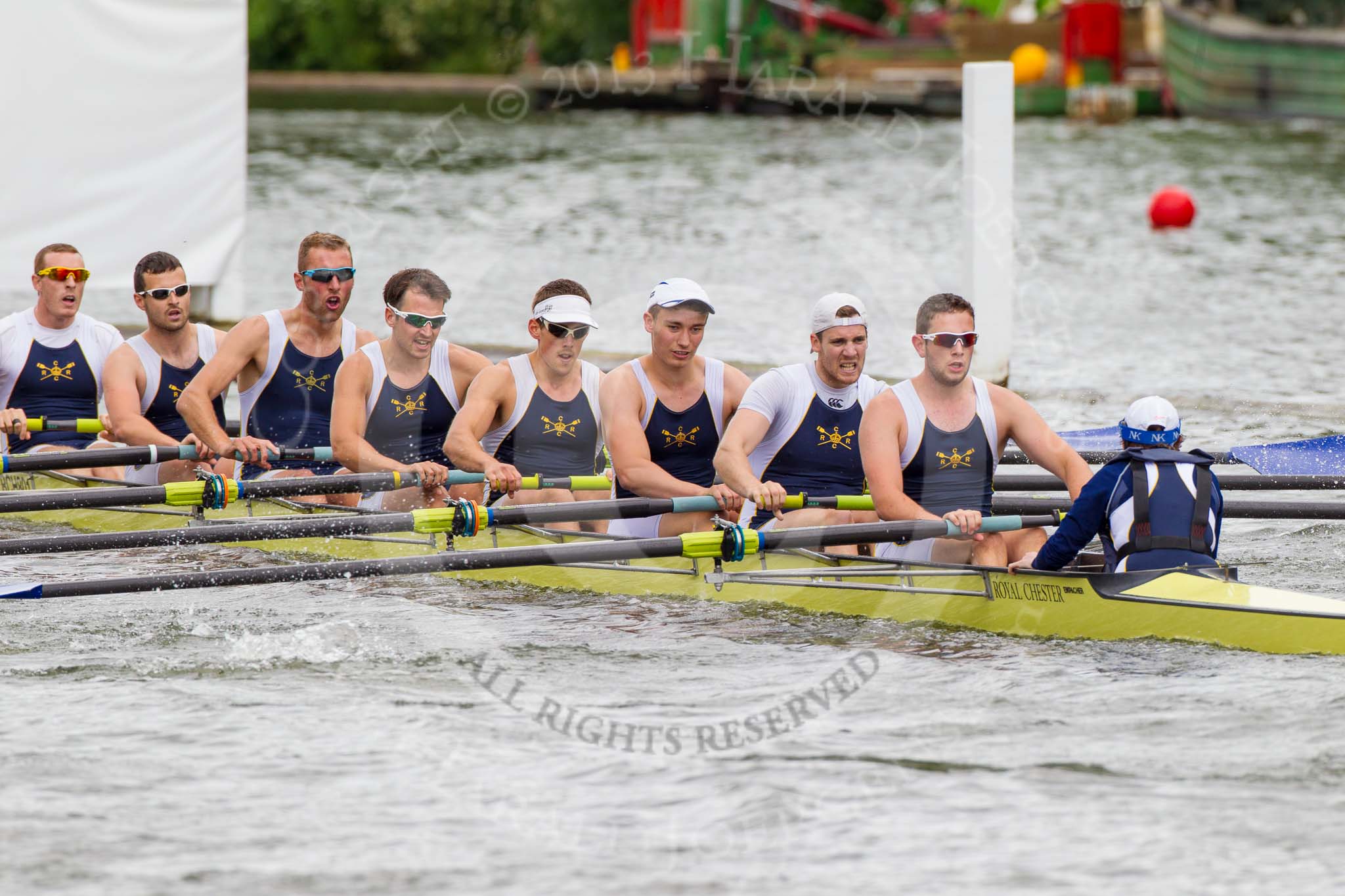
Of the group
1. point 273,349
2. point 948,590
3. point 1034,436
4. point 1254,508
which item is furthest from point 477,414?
point 1254,508

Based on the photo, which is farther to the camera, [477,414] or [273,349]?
[273,349]

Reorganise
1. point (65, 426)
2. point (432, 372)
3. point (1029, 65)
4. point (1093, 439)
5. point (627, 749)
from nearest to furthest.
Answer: point (627, 749)
point (432, 372)
point (65, 426)
point (1093, 439)
point (1029, 65)

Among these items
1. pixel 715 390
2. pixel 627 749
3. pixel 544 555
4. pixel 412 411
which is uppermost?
pixel 715 390

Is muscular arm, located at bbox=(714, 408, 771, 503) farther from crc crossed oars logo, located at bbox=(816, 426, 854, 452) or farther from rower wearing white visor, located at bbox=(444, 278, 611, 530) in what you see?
rower wearing white visor, located at bbox=(444, 278, 611, 530)

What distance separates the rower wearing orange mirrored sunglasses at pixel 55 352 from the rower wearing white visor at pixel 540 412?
8.65ft

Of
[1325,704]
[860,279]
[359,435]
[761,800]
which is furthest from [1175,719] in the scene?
[860,279]

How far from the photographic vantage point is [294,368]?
9039 millimetres

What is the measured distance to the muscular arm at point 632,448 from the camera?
783 centimetres

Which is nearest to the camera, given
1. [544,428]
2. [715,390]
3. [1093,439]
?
[715,390]

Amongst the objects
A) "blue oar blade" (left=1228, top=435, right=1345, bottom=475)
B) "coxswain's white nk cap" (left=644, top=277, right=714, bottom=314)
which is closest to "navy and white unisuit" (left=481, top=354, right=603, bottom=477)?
"coxswain's white nk cap" (left=644, top=277, right=714, bottom=314)

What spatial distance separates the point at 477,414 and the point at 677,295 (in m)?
1.12

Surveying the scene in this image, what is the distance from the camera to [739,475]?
7445 millimetres

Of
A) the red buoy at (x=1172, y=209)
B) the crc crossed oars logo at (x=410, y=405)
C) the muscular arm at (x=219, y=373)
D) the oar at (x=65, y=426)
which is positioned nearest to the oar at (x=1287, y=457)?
the crc crossed oars logo at (x=410, y=405)

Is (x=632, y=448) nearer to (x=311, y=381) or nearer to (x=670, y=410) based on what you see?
(x=670, y=410)
